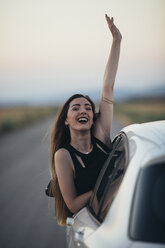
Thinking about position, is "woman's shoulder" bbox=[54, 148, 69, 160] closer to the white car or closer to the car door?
the car door

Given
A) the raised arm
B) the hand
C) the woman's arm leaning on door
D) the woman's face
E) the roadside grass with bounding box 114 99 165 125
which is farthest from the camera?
the roadside grass with bounding box 114 99 165 125

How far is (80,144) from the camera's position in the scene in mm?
3826

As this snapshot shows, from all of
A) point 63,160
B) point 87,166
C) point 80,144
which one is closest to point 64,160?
point 63,160

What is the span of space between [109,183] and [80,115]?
120 centimetres

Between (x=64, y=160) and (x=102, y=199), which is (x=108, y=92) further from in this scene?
(x=102, y=199)

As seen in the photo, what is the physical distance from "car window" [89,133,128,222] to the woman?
287 mm

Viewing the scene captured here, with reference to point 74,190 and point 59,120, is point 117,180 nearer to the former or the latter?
point 74,190

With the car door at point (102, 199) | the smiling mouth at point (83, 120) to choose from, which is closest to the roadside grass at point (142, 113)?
the smiling mouth at point (83, 120)

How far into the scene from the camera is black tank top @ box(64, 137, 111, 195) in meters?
3.53

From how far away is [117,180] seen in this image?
8.48 ft

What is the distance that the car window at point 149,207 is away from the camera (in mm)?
2004

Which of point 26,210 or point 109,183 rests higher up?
point 109,183

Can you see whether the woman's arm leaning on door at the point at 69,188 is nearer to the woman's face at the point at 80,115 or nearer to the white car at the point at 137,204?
the woman's face at the point at 80,115

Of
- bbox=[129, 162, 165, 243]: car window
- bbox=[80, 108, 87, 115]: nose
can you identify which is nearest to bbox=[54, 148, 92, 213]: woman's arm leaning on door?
bbox=[80, 108, 87, 115]: nose
